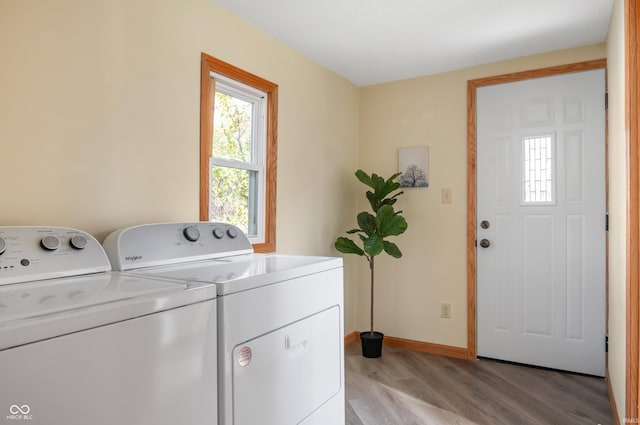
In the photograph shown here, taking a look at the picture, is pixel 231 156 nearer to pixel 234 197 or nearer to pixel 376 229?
pixel 234 197

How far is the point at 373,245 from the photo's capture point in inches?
117

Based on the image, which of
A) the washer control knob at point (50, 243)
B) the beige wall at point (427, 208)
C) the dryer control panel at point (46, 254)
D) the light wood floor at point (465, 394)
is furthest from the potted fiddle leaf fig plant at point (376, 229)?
the washer control knob at point (50, 243)

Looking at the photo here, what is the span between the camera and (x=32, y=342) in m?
0.77

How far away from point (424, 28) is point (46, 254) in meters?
2.36

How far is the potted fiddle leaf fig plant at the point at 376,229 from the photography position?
9.89 ft

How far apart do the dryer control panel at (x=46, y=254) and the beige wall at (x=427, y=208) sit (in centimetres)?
251

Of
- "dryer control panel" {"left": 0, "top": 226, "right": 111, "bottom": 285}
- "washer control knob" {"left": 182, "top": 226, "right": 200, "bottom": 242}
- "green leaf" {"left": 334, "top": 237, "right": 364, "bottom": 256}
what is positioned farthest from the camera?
"green leaf" {"left": 334, "top": 237, "right": 364, "bottom": 256}

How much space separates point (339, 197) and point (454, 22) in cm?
155

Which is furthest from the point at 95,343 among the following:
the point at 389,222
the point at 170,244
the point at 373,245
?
the point at 389,222

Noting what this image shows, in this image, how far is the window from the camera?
2.19 m

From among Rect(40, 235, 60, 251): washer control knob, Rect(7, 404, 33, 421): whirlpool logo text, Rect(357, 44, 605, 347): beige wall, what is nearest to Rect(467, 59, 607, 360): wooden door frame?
Rect(357, 44, 605, 347): beige wall

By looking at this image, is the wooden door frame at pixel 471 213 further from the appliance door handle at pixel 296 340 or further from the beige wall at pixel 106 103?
the appliance door handle at pixel 296 340

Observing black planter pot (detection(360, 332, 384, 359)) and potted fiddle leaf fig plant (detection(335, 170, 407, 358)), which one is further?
black planter pot (detection(360, 332, 384, 359))

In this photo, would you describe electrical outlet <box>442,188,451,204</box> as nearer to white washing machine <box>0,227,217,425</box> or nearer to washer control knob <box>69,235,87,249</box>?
white washing machine <box>0,227,217,425</box>
